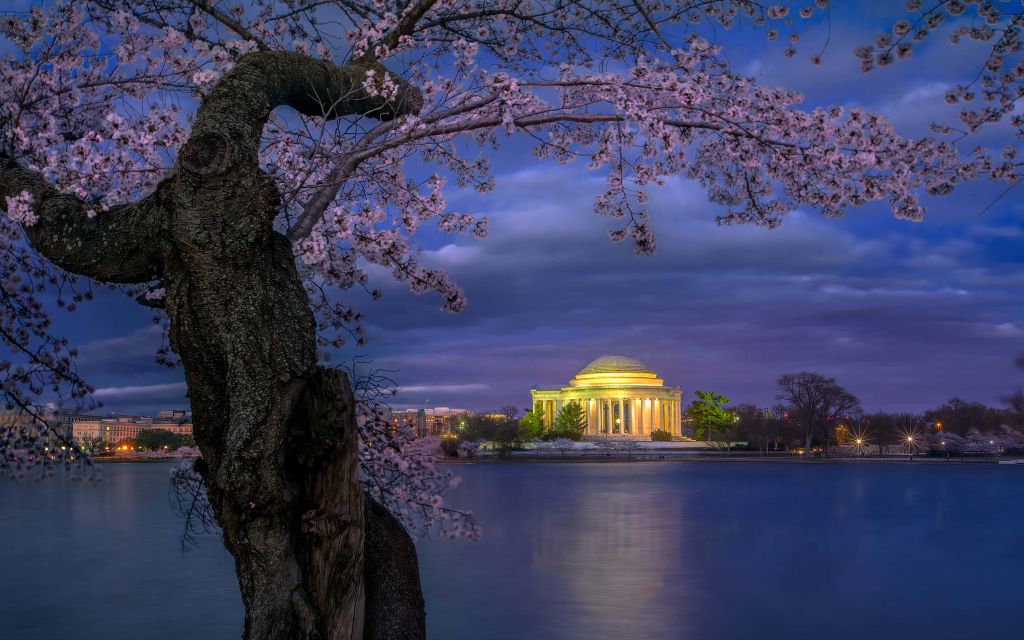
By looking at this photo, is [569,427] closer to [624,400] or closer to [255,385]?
[624,400]

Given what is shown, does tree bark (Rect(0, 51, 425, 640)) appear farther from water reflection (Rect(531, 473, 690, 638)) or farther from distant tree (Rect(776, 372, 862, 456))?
distant tree (Rect(776, 372, 862, 456))

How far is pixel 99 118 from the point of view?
8.49 meters

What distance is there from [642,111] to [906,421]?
9940 cm

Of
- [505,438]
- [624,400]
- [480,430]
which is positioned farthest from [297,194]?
[624,400]

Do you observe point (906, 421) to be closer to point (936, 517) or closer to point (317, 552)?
point (936, 517)

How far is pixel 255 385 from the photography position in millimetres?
4980

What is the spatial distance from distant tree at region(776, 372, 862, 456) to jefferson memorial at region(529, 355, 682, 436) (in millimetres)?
26452

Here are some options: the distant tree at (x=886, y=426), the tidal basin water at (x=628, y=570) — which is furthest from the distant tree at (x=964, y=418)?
the tidal basin water at (x=628, y=570)

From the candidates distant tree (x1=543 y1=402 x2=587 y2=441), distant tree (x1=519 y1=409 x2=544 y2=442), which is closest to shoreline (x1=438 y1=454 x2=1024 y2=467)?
distant tree (x1=519 y1=409 x2=544 y2=442)

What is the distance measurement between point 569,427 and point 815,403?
27.1m

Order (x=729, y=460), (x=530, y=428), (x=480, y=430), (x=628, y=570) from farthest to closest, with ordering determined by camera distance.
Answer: (x=530, y=428)
(x=480, y=430)
(x=729, y=460)
(x=628, y=570)

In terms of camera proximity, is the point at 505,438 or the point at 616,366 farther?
the point at 616,366

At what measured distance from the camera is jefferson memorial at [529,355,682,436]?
373 ft

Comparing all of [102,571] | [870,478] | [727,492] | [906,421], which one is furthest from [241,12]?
[906,421]
